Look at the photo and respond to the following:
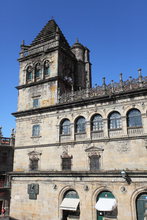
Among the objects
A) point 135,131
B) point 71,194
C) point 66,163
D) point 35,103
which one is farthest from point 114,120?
point 35,103

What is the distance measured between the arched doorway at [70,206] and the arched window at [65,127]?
5818mm

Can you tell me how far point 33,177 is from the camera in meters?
22.5

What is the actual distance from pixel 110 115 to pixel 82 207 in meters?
8.72

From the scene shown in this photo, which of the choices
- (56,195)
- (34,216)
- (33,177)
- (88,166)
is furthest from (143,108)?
(34,216)

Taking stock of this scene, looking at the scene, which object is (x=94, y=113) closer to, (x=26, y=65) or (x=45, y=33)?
(x=26, y=65)

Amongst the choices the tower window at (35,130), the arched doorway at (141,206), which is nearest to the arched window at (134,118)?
the arched doorway at (141,206)

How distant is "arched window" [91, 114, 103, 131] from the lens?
20.5 meters

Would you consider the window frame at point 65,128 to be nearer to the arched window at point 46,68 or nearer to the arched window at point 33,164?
the arched window at point 33,164

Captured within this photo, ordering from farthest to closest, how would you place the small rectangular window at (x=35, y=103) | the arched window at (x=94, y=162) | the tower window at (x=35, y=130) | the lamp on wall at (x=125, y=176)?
the small rectangular window at (x=35, y=103)
the tower window at (x=35, y=130)
the arched window at (x=94, y=162)
the lamp on wall at (x=125, y=176)

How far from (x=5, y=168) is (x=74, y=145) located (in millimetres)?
24410

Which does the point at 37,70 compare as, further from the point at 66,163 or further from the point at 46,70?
the point at 66,163

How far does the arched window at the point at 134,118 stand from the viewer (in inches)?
736

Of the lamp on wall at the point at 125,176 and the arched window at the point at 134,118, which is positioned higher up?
the arched window at the point at 134,118

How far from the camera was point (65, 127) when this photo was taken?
22.4m
